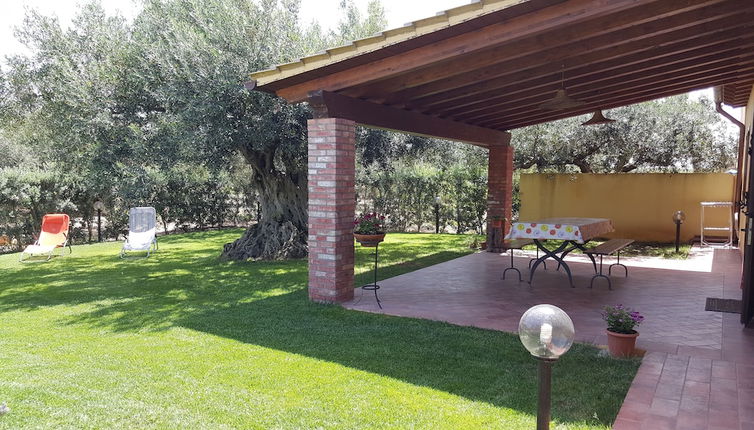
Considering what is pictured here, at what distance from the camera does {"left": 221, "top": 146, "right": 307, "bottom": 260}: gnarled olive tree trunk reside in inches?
391

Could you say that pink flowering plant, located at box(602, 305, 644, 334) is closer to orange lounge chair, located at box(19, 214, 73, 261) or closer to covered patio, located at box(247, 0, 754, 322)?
covered patio, located at box(247, 0, 754, 322)

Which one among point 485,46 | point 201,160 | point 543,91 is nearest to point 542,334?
point 485,46

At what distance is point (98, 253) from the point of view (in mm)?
11109

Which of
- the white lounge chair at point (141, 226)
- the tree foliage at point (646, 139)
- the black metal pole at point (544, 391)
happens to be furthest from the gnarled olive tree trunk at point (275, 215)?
the black metal pole at point (544, 391)

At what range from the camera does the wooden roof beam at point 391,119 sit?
5640 millimetres

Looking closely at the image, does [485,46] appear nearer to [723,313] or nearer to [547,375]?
[547,375]

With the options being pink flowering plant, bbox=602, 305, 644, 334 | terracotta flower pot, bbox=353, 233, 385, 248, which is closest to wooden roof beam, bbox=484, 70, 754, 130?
terracotta flower pot, bbox=353, 233, 385, 248

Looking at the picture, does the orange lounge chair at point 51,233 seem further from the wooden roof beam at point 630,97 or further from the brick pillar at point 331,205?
the wooden roof beam at point 630,97

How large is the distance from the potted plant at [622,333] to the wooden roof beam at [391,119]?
3.51 metres

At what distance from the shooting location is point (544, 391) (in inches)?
79.4

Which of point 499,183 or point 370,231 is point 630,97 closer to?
point 499,183

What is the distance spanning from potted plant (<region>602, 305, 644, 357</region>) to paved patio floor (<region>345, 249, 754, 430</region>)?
0.55 ft

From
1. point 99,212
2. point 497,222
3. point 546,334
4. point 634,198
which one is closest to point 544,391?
A: point 546,334

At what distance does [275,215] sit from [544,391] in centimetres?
899
